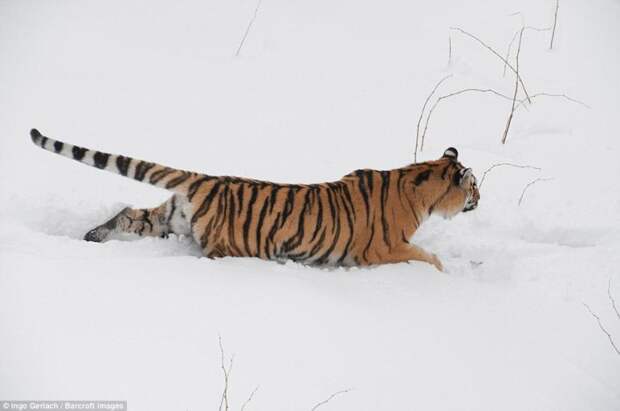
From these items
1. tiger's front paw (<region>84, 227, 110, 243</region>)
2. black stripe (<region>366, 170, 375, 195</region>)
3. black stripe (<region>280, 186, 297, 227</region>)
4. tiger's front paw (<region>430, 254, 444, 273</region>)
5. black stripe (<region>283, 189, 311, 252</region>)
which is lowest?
tiger's front paw (<region>84, 227, 110, 243</region>)

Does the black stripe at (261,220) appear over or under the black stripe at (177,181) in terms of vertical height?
under

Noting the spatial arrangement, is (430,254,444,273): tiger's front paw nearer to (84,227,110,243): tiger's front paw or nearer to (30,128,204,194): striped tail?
(30,128,204,194): striped tail

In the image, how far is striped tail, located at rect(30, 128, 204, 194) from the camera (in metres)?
3.97

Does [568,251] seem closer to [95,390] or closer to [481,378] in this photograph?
[481,378]

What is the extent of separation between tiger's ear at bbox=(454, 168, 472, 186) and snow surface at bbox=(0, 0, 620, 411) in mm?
422

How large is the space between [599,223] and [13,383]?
3.77 metres

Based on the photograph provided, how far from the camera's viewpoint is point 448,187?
4.55 metres

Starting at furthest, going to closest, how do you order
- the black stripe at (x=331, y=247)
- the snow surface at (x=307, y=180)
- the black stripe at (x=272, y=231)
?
the black stripe at (x=331, y=247)
the black stripe at (x=272, y=231)
the snow surface at (x=307, y=180)

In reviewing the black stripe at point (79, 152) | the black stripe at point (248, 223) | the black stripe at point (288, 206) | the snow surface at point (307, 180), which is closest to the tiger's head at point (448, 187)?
the snow surface at point (307, 180)

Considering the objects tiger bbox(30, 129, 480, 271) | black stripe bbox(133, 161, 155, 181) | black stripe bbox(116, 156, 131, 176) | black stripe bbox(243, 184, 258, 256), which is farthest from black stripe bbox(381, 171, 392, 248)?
black stripe bbox(116, 156, 131, 176)

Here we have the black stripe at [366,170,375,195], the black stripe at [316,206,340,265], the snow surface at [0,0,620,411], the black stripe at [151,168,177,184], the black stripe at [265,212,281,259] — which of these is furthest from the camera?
the black stripe at [366,170,375,195]

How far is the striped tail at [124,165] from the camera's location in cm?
397

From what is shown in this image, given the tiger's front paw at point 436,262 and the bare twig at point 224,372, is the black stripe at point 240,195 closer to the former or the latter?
the bare twig at point 224,372

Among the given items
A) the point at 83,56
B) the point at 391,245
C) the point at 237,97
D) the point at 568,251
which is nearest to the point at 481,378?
the point at 391,245
